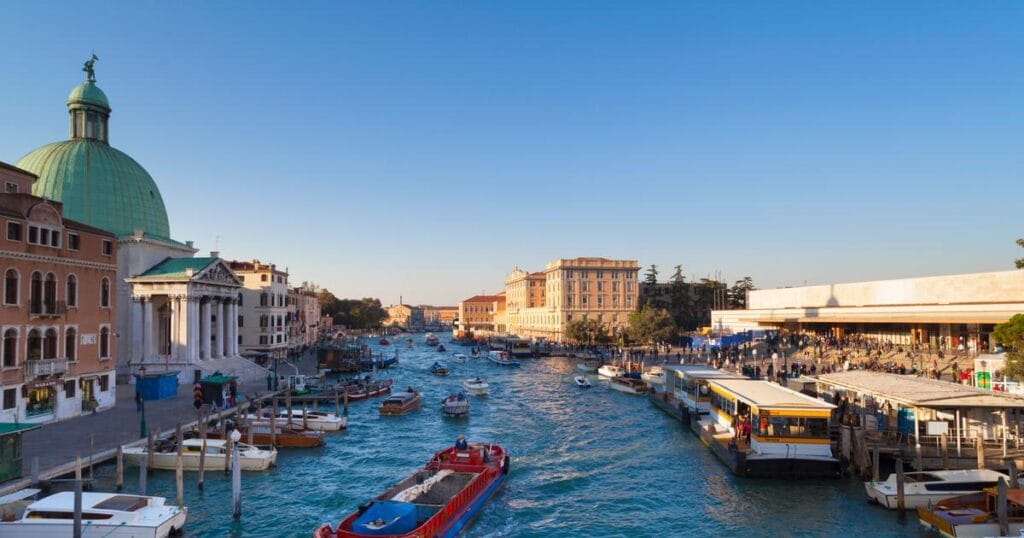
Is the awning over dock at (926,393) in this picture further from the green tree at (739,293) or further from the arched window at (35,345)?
the green tree at (739,293)

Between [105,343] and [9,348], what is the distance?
7.23m

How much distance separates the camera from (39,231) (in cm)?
3328

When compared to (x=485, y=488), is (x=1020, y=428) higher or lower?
higher

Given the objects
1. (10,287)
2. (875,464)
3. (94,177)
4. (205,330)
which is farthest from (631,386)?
(94,177)

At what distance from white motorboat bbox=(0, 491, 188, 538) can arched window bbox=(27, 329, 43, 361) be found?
1647 cm

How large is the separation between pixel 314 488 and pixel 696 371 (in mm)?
26884

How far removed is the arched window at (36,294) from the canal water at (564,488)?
10.7 metres

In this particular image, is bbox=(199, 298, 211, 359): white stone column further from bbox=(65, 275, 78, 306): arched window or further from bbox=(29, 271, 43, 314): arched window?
bbox=(29, 271, 43, 314): arched window

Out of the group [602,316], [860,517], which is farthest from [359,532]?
[602,316]

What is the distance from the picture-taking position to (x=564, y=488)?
1075 inches

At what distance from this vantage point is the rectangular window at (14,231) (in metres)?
31.6

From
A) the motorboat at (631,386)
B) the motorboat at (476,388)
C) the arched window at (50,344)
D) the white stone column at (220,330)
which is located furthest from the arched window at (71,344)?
the motorboat at (631,386)

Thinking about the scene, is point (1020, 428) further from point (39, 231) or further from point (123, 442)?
point (39, 231)

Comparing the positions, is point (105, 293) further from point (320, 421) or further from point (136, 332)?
point (136, 332)
